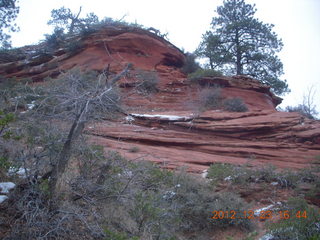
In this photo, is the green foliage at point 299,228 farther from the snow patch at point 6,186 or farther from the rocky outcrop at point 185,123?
the snow patch at point 6,186

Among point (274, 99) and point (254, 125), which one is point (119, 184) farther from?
point (274, 99)

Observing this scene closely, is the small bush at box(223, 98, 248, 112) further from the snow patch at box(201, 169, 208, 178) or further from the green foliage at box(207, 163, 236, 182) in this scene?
the green foliage at box(207, 163, 236, 182)

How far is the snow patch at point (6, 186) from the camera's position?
156 inches

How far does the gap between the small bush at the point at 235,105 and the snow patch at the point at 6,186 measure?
9.63 meters

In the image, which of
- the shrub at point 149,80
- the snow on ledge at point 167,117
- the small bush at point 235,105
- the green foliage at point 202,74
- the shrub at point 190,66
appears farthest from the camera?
the shrub at point 190,66

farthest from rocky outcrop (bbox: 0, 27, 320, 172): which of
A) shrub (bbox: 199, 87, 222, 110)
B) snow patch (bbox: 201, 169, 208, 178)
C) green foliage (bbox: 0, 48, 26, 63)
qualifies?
green foliage (bbox: 0, 48, 26, 63)

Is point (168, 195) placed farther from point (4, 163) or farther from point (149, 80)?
point (149, 80)

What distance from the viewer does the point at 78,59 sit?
1550 centimetres

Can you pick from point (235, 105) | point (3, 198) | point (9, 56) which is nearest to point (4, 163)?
point (3, 198)

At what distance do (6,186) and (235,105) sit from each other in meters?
10.0

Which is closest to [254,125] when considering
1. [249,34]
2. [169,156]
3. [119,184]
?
[169,156]

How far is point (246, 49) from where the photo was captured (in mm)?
16953

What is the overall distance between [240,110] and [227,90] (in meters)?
2.08

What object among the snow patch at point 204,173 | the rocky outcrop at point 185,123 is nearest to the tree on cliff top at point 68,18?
the rocky outcrop at point 185,123
